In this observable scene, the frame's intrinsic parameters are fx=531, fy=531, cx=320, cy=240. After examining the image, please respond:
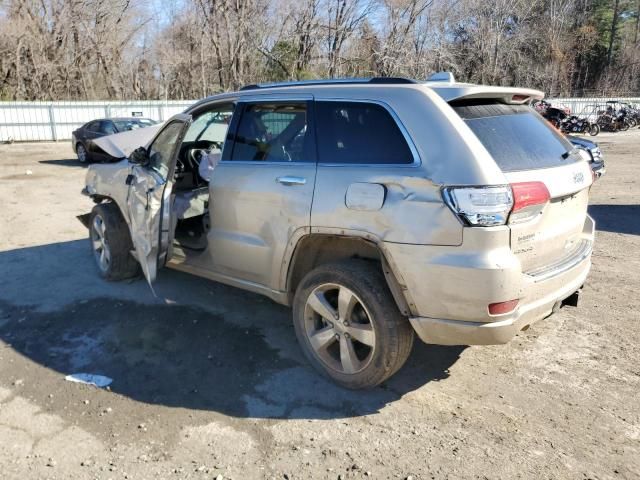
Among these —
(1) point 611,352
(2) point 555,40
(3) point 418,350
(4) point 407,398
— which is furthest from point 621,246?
(2) point 555,40

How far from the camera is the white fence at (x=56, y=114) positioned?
23.5 metres

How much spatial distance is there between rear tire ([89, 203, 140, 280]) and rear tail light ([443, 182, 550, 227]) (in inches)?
143

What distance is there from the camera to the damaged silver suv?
2.88 metres

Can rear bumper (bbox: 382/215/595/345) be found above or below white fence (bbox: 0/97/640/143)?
below

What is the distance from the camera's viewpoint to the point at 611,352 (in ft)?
13.0

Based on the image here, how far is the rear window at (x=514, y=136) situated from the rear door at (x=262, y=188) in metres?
1.07

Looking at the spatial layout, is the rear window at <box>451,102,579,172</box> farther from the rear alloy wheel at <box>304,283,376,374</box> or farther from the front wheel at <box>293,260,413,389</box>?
the rear alloy wheel at <box>304,283,376,374</box>

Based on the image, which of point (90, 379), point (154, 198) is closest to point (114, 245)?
point (154, 198)

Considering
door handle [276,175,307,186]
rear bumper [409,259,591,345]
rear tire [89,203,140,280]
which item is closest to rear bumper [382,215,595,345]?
rear bumper [409,259,591,345]

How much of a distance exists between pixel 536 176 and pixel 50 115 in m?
25.6

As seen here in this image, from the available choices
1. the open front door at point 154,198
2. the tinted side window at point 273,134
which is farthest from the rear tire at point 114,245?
the tinted side window at point 273,134

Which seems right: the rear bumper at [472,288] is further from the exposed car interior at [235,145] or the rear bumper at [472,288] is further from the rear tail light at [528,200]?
the exposed car interior at [235,145]

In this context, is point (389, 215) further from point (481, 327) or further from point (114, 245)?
point (114, 245)

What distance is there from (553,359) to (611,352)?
474 mm
